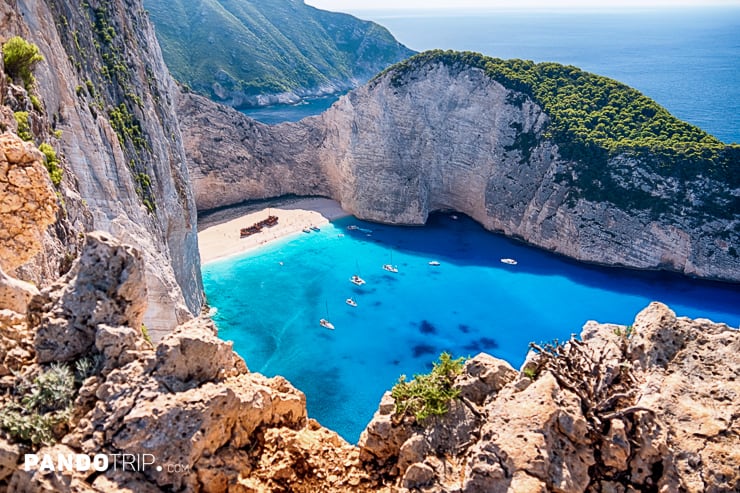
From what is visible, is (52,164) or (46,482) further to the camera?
(52,164)

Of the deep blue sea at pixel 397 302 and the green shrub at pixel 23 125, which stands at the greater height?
the green shrub at pixel 23 125

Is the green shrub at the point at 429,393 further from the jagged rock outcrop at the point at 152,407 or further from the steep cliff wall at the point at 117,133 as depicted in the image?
the steep cliff wall at the point at 117,133

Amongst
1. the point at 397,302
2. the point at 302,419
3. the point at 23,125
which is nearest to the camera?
the point at 302,419

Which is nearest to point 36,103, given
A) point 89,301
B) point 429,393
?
point 89,301

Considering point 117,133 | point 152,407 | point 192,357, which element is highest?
point 117,133

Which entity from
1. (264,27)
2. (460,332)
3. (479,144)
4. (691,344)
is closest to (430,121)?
→ (479,144)

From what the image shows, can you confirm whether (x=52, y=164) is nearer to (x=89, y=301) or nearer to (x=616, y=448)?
(x=89, y=301)

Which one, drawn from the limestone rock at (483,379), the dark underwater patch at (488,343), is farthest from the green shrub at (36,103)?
the dark underwater patch at (488,343)

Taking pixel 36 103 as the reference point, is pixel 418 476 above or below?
below
